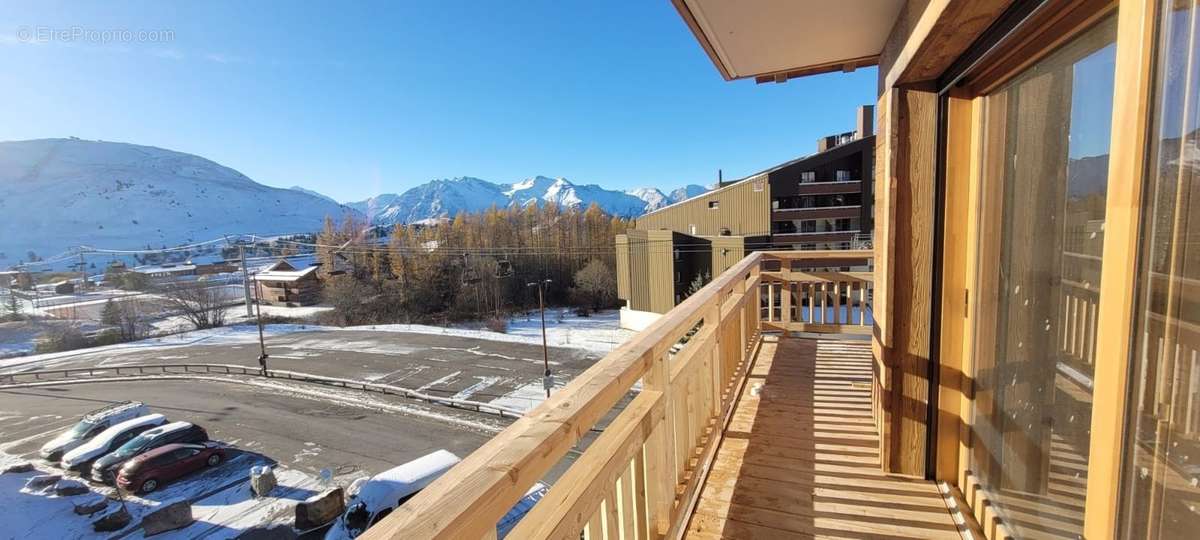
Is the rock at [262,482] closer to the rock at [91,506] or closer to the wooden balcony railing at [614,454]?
the rock at [91,506]

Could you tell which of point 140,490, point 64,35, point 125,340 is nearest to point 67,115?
point 64,35

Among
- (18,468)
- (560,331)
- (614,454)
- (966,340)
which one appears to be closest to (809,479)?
(966,340)

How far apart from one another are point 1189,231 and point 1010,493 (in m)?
1.11

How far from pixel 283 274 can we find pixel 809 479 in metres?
41.9

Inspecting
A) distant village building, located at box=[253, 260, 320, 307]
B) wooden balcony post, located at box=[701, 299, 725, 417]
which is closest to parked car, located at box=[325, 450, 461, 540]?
wooden balcony post, located at box=[701, 299, 725, 417]

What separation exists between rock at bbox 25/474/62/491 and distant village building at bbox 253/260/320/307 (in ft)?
75.9

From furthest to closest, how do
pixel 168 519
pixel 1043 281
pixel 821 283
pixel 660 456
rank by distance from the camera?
pixel 168 519 → pixel 821 283 → pixel 660 456 → pixel 1043 281

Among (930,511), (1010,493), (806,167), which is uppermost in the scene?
(806,167)

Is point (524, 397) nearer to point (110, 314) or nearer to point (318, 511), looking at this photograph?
point (318, 511)

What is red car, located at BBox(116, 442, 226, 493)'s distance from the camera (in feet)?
36.3

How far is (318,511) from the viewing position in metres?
9.27

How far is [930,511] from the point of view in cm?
167

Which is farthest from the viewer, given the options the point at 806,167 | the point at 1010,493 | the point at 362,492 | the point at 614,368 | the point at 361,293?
the point at 361,293

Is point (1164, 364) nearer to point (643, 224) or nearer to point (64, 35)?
point (64, 35)
